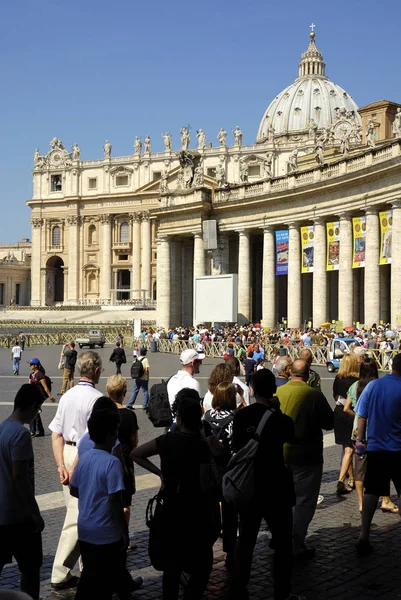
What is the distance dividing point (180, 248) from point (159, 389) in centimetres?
4615

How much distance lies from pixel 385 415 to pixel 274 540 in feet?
6.68

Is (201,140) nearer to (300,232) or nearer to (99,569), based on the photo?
(300,232)

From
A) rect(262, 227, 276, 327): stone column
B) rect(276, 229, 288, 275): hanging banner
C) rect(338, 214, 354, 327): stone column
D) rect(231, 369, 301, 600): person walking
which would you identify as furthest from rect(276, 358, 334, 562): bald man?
rect(262, 227, 276, 327): stone column

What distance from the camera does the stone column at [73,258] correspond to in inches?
4306

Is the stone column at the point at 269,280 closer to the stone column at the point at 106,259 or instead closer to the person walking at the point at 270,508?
the person walking at the point at 270,508

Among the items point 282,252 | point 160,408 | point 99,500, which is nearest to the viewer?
point 99,500

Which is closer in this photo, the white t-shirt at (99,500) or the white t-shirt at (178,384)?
the white t-shirt at (99,500)

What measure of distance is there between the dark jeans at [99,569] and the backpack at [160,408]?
2.21 metres

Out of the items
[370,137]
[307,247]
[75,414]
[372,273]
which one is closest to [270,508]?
[75,414]

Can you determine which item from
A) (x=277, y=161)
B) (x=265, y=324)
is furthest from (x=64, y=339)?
(x=277, y=161)

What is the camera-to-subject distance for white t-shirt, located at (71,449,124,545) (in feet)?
19.1

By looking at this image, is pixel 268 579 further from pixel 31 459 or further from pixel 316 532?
pixel 31 459

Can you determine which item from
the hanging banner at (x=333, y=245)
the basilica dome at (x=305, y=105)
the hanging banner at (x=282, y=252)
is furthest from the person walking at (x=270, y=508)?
the basilica dome at (x=305, y=105)

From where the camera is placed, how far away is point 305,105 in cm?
13300
